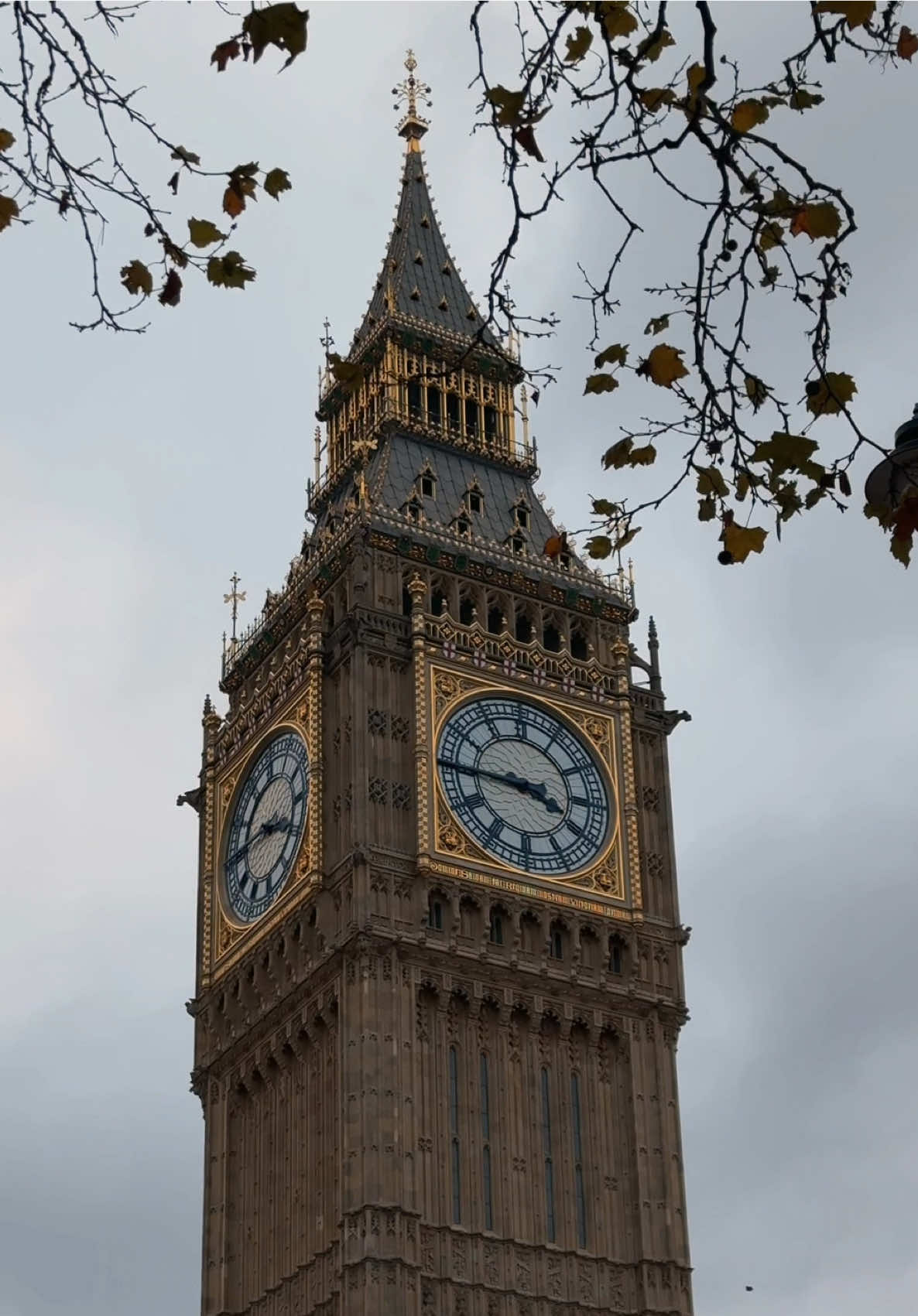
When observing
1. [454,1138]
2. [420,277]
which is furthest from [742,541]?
[420,277]

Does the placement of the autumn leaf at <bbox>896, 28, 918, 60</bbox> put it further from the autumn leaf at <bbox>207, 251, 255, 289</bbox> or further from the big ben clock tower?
the big ben clock tower

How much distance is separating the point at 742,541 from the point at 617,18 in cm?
374

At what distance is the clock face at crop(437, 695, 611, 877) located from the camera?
67.1 meters

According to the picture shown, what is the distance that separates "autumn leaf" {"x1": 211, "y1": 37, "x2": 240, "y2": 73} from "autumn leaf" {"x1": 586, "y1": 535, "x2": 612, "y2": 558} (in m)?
4.90

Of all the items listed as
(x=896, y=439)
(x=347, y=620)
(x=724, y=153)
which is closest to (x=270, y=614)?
(x=347, y=620)

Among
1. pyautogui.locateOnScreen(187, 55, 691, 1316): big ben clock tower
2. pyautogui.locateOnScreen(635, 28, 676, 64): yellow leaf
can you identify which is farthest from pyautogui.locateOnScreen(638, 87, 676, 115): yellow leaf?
pyautogui.locateOnScreen(187, 55, 691, 1316): big ben clock tower

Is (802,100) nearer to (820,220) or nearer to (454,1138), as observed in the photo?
(820,220)

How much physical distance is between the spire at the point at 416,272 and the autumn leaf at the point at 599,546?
57.5m

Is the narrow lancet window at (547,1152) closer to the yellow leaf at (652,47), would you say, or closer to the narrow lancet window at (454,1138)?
the narrow lancet window at (454,1138)

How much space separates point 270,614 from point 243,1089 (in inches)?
522

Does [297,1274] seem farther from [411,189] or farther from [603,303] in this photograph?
[603,303]

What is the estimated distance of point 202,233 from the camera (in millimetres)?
18156

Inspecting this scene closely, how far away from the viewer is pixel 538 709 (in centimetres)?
6981

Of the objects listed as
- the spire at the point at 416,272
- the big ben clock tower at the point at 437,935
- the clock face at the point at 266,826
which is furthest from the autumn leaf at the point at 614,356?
the spire at the point at 416,272
